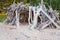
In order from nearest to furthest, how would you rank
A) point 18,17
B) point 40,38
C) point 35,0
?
point 40,38 → point 18,17 → point 35,0

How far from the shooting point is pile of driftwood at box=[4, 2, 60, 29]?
12.3 meters

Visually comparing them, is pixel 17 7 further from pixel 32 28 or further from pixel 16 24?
pixel 32 28

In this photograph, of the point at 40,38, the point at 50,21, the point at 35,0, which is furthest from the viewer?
the point at 35,0

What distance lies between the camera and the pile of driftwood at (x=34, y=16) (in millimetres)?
12288

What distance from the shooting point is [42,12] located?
506 inches

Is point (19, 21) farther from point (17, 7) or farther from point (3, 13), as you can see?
point (3, 13)

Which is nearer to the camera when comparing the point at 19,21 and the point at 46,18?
the point at 46,18

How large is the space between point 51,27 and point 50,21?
1.04 ft

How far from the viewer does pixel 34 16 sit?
484 inches

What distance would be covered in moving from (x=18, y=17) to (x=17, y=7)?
22.1 inches

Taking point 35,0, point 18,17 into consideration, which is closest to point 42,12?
point 18,17

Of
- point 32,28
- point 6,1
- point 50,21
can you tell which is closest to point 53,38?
point 32,28

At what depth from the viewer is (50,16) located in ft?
43.1

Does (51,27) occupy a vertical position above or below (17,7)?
below
